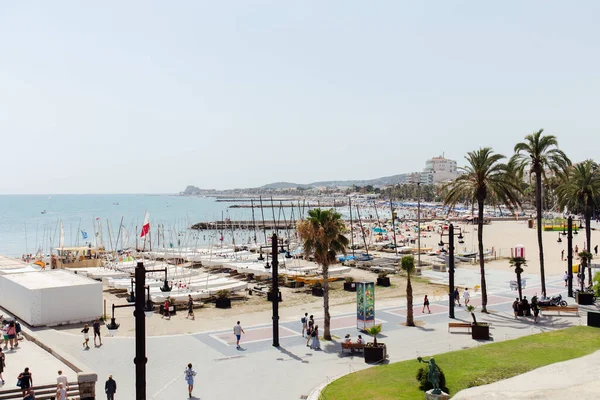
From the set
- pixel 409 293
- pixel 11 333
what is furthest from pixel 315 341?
pixel 11 333

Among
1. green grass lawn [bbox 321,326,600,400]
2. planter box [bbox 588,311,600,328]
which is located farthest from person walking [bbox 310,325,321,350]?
planter box [bbox 588,311,600,328]

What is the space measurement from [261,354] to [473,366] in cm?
852

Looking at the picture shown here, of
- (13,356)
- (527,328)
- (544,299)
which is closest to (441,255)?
(544,299)

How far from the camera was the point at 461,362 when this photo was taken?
1911 centimetres

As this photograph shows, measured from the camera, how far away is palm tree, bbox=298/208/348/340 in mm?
24766

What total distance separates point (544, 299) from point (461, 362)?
14.2m

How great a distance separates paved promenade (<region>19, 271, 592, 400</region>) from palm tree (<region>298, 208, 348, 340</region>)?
10.7 feet

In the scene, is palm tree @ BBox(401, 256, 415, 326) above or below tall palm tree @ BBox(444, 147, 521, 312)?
below

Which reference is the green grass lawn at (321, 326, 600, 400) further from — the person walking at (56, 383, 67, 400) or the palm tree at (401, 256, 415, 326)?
the person walking at (56, 383, 67, 400)

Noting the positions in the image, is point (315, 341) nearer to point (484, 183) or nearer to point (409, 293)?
point (409, 293)

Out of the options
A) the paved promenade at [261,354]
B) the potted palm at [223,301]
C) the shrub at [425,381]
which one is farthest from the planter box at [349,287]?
the shrub at [425,381]

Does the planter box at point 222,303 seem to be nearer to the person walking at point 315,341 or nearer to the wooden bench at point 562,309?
the person walking at point 315,341

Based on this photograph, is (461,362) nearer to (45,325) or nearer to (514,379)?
(514,379)

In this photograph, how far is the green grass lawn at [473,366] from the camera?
53.8ft
